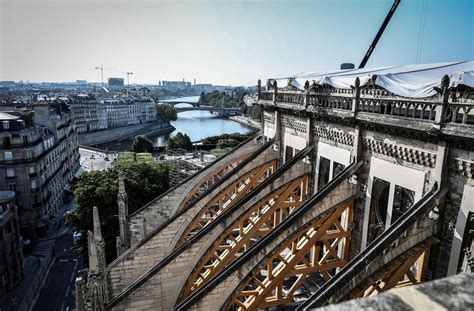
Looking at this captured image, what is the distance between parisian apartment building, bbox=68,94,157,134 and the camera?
96.9 metres

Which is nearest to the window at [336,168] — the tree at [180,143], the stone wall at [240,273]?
the stone wall at [240,273]

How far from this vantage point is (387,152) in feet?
35.5

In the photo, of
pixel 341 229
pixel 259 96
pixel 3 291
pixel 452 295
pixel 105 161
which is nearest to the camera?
pixel 452 295

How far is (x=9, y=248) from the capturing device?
96.3 ft

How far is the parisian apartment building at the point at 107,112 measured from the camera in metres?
96.9

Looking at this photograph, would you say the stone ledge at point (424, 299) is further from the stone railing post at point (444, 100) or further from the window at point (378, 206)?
the window at point (378, 206)

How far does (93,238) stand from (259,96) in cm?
1319

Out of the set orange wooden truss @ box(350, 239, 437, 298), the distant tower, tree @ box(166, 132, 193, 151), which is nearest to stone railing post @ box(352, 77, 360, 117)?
orange wooden truss @ box(350, 239, 437, 298)

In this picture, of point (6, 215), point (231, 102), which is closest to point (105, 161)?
point (6, 215)

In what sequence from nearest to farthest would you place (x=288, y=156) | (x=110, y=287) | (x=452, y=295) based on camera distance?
(x=452, y=295)
(x=110, y=287)
(x=288, y=156)

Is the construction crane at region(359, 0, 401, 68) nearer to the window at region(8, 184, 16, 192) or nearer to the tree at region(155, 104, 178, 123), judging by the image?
the window at region(8, 184, 16, 192)

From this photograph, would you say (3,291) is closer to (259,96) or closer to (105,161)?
(259,96)

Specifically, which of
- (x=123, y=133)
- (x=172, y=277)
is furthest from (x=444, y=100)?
(x=123, y=133)

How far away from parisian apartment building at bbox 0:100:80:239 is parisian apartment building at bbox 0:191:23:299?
560 centimetres
